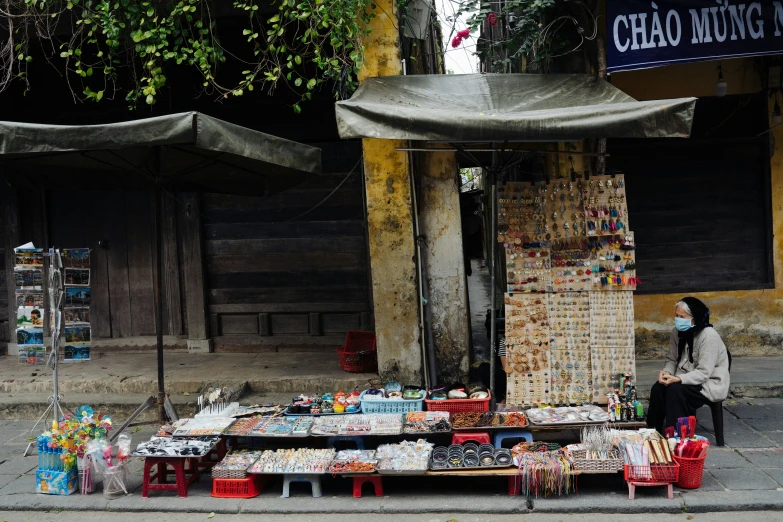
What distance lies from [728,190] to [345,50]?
15.4 ft

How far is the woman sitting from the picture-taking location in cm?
533

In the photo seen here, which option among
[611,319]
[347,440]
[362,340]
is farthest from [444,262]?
[347,440]

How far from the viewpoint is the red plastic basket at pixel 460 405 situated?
18.4 ft

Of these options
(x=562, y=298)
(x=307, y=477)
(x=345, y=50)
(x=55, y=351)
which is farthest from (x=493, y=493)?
(x=345, y=50)

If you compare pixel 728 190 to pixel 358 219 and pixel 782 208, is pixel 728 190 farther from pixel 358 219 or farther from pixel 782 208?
pixel 358 219

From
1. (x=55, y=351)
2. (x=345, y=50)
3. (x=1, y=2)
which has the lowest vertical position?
(x=55, y=351)

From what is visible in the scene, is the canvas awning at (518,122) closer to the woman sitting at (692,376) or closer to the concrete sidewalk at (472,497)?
the woman sitting at (692,376)

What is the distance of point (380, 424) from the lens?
5281mm

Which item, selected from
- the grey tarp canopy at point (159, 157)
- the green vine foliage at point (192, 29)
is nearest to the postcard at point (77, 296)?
the grey tarp canopy at point (159, 157)

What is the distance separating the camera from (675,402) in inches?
210

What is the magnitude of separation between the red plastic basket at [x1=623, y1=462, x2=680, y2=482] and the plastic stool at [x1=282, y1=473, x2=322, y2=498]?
7.02 feet

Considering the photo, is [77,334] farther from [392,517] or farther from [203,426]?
[392,517]

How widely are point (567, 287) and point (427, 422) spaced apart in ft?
5.62

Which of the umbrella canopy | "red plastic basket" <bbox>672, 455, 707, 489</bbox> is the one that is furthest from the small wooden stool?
the umbrella canopy
